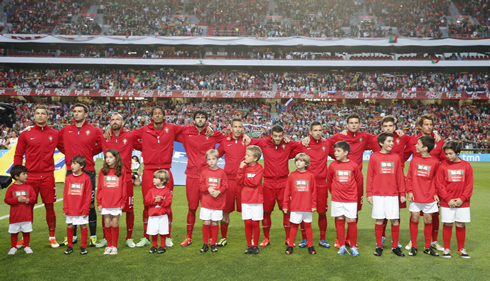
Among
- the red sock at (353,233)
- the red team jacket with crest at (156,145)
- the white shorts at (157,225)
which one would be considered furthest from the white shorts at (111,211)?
the red sock at (353,233)

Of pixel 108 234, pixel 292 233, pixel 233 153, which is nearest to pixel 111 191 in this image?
pixel 108 234

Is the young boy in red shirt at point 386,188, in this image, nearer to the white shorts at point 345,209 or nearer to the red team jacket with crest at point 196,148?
the white shorts at point 345,209

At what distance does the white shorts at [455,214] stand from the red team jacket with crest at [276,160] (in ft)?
9.34

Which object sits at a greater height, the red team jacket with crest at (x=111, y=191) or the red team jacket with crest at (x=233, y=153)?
the red team jacket with crest at (x=233, y=153)

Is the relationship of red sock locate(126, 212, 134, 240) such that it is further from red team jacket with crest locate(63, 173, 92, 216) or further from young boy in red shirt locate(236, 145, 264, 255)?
young boy in red shirt locate(236, 145, 264, 255)

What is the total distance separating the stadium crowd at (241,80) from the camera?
39.9 m

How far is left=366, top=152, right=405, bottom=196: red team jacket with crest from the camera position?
20.7ft

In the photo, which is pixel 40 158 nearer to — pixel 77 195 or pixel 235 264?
pixel 77 195

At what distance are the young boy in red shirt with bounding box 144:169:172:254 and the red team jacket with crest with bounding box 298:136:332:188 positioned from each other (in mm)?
2732

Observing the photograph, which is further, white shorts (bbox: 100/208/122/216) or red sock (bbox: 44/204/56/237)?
red sock (bbox: 44/204/56/237)

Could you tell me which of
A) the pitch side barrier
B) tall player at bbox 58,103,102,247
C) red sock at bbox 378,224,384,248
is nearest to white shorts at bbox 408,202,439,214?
red sock at bbox 378,224,384,248

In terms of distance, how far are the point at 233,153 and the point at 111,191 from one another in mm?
2331

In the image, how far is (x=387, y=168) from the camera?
20.8 feet

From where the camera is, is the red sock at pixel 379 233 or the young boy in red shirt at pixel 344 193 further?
the red sock at pixel 379 233
